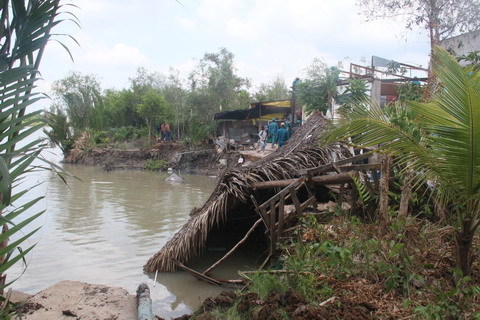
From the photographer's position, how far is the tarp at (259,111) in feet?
78.0

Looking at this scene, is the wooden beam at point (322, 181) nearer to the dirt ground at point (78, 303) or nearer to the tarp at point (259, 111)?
the dirt ground at point (78, 303)

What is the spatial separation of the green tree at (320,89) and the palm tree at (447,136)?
9.25m

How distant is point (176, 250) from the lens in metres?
6.77

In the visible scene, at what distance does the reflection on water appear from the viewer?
6883 mm

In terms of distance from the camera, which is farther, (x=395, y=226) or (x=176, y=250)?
(x=176, y=250)

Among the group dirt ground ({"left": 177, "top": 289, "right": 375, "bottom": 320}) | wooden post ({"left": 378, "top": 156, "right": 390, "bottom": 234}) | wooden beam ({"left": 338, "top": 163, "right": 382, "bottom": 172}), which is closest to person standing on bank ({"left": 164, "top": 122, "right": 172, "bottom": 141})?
wooden beam ({"left": 338, "top": 163, "right": 382, "bottom": 172})

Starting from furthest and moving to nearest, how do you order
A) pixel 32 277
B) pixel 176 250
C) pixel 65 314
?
1. pixel 32 277
2. pixel 176 250
3. pixel 65 314

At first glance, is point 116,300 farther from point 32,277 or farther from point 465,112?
point 465,112

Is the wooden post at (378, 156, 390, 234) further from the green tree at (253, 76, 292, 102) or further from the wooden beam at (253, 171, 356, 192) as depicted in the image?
the green tree at (253, 76, 292, 102)

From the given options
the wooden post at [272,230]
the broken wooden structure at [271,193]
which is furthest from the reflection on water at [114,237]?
the wooden post at [272,230]

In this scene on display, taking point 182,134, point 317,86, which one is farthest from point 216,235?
point 182,134

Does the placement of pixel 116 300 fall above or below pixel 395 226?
below

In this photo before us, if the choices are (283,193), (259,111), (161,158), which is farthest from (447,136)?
(161,158)

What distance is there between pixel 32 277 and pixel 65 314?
3.52 m
